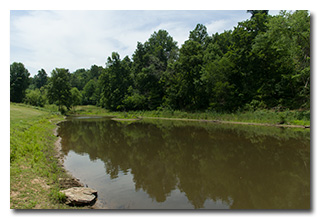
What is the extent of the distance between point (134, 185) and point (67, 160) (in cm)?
625

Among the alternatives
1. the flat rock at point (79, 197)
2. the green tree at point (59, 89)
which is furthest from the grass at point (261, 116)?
the green tree at point (59, 89)

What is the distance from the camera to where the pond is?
271 inches

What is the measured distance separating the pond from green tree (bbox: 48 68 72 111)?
51.6 meters

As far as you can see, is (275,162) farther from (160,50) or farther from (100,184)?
(160,50)

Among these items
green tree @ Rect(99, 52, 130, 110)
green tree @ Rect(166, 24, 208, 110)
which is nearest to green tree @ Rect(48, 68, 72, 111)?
green tree @ Rect(99, 52, 130, 110)

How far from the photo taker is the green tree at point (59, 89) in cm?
6094

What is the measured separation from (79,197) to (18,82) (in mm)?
67153

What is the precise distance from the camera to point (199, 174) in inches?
377

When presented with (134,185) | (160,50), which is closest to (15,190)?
(134,185)

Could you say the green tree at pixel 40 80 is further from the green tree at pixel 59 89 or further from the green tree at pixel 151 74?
the green tree at pixel 151 74

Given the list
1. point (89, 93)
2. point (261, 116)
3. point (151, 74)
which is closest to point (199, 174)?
point (261, 116)

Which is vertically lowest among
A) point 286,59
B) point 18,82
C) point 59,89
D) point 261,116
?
point 261,116

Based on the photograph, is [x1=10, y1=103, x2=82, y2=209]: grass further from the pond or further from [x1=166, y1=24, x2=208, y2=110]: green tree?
[x1=166, y1=24, x2=208, y2=110]: green tree

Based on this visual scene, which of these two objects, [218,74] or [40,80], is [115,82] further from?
[40,80]
